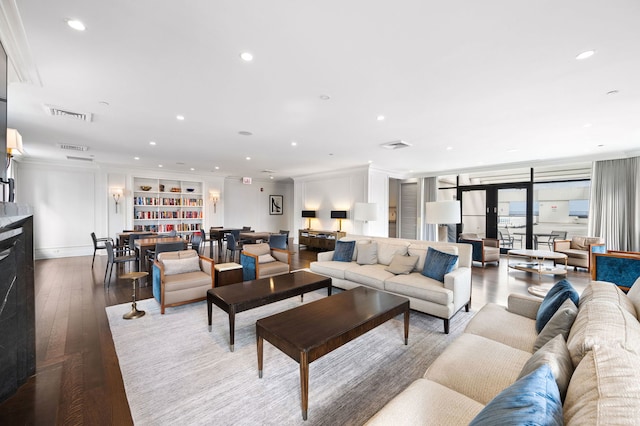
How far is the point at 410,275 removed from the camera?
3699mm

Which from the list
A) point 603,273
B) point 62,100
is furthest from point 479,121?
point 62,100

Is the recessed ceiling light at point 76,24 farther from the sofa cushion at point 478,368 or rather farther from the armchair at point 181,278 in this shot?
the sofa cushion at point 478,368

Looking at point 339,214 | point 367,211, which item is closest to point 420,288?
point 367,211

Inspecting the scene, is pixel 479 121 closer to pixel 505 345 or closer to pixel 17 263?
pixel 505 345

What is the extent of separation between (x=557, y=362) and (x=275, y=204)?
39.5 ft

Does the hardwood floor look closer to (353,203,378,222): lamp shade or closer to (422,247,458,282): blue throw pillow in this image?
(422,247,458,282): blue throw pillow

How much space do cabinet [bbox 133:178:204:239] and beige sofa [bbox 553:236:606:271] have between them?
35.3 ft

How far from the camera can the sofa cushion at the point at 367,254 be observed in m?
4.43

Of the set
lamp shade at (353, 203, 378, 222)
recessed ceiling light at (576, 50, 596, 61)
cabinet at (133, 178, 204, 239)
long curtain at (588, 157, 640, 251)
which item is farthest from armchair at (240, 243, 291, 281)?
long curtain at (588, 157, 640, 251)

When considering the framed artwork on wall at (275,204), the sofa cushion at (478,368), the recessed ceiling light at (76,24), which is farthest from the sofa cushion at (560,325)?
the framed artwork on wall at (275,204)

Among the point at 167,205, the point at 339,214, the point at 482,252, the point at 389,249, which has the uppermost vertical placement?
the point at 167,205

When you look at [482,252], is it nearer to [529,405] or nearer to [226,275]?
[226,275]

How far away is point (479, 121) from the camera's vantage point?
4.15 metres

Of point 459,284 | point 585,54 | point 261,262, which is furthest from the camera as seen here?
point 261,262
